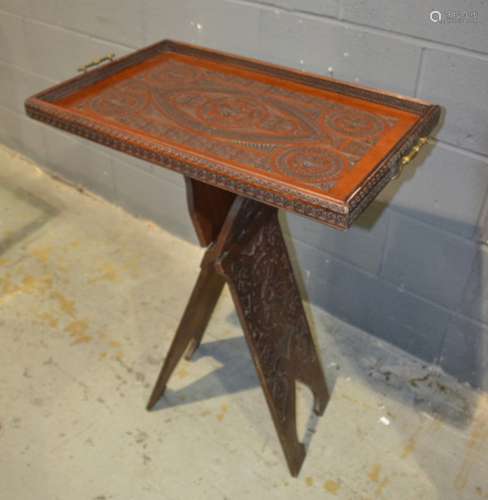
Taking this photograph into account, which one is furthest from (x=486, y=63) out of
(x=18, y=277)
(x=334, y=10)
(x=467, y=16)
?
(x=18, y=277)

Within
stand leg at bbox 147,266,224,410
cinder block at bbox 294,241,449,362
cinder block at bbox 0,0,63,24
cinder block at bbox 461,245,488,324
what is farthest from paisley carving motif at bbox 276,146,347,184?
cinder block at bbox 0,0,63,24

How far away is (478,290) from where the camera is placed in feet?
5.78

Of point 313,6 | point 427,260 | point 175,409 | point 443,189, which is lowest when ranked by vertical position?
point 175,409

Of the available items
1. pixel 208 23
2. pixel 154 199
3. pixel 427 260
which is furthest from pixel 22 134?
pixel 427 260

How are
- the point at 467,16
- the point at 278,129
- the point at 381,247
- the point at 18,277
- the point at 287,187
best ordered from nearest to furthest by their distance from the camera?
the point at 287,187 → the point at 278,129 → the point at 467,16 → the point at 381,247 → the point at 18,277

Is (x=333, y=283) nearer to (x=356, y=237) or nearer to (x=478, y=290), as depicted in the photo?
(x=356, y=237)

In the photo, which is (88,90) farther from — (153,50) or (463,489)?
(463,489)

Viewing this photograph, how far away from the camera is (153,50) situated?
168cm

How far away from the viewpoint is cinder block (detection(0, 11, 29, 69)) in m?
2.58

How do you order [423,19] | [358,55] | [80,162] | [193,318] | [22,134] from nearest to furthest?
[423,19]
[358,55]
[193,318]
[80,162]
[22,134]

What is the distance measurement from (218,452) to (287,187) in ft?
3.18

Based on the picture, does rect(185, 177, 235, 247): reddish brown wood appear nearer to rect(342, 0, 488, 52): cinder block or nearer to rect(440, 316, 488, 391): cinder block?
rect(342, 0, 488, 52): cinder block

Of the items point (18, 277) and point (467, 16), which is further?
point (18, 277)

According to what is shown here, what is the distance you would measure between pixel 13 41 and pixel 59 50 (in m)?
0.33
